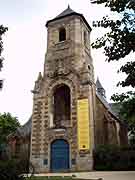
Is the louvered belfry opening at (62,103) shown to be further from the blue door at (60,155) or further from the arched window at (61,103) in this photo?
the blue door at (60,155)

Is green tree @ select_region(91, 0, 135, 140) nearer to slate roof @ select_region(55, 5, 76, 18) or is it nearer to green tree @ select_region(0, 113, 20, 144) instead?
slate roof @ select_region(55, 5, 76, 18)

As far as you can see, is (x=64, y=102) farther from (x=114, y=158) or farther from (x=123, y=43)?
(x=123, y=43)

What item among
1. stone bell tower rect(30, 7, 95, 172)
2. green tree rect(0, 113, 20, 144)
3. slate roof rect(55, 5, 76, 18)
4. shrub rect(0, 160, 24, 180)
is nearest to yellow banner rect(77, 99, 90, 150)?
stone bell tower rect(30, 7, 95, 172)

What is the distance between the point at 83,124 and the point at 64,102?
5913 millimetres

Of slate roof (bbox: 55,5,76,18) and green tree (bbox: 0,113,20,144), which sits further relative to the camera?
green tree (bbox: 0,113,20,144)

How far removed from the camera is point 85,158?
2388cm

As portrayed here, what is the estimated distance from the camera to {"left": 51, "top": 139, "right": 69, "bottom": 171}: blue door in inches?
977

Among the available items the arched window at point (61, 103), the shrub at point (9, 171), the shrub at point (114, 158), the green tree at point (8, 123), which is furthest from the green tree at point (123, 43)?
the green tree at point (8, 123)

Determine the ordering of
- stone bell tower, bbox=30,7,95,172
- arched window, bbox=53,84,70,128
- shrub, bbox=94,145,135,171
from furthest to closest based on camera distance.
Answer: arched window, bbox=53,84,70,128, stone bell tower, bbox=30,7,95,172, shrub, bbox=94,145,135,171

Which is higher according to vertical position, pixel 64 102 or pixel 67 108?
pixel 64 102

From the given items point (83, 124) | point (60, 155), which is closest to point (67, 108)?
point (83, 124)

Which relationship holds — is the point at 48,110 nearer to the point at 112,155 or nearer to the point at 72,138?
the point at 72,138

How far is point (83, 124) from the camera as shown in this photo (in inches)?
984

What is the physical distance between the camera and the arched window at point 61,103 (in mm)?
28894
